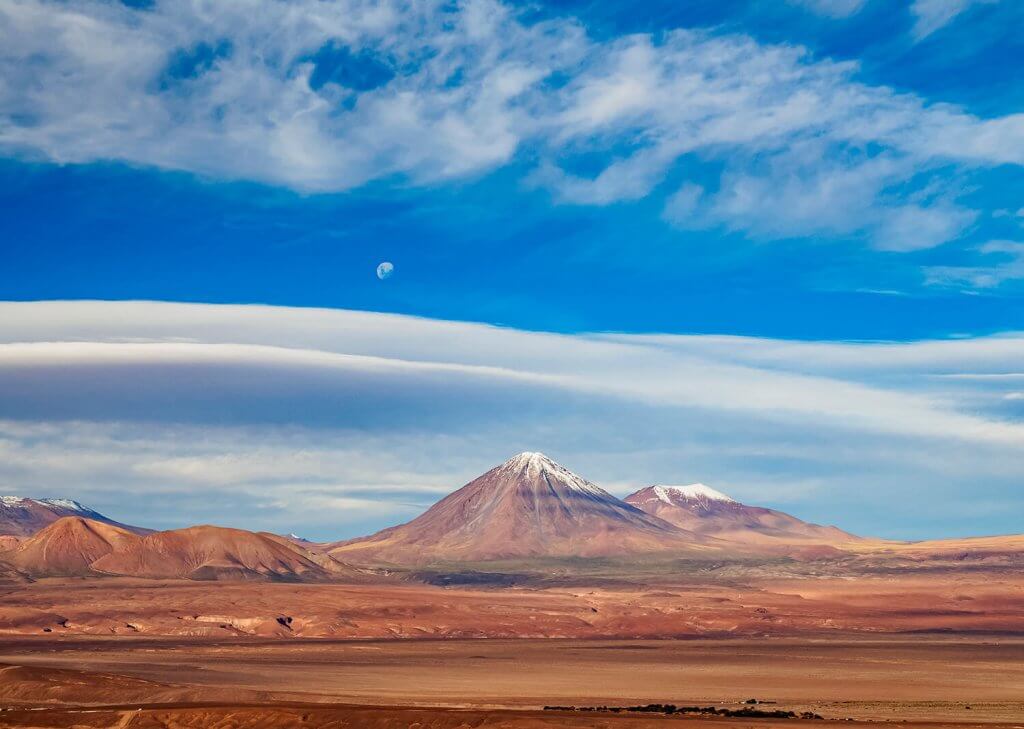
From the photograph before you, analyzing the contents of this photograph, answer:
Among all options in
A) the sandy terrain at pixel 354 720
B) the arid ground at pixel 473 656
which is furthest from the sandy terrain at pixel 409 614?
the sandy terrain at pixel 354 720

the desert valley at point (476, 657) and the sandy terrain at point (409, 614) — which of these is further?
the sandy terrain at point (409, 614)

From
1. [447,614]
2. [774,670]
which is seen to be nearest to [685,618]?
[447,614]

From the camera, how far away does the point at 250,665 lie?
9838 centimetres

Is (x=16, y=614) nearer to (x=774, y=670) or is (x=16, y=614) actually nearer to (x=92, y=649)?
(x=92, y=649)

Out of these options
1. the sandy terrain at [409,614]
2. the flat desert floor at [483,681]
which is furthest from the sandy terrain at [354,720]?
the sandy terrain at [409,614]

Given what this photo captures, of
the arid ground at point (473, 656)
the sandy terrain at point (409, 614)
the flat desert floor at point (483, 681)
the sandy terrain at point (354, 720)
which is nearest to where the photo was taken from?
the sandy terrain at point (354, 720)

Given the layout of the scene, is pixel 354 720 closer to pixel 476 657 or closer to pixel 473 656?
pixel 476 657

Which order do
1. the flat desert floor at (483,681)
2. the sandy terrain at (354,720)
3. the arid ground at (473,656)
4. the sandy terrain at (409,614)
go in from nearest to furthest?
the sandy terrain at (354,720), the flat desert floor at (483,681), the arid ground at (473,656), the sandy terrain at (409,614)

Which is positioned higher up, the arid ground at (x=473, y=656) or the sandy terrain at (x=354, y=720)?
the arid ground at (x=473, y=656)

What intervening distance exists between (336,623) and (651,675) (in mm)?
67831

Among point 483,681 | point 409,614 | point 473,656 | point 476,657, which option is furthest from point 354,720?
point 409,614

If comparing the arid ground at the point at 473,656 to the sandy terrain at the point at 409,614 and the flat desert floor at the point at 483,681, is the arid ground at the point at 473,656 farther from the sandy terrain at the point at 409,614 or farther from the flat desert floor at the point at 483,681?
the sandy terrain at the point at 409,614

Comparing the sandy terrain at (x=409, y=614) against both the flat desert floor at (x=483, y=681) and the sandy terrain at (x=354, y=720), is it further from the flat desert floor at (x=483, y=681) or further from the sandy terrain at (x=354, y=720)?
the sandy terrain at (x=354, y=720)

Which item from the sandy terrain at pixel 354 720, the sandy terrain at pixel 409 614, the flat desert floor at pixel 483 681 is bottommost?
the sandy terrain at pixel 354 720
